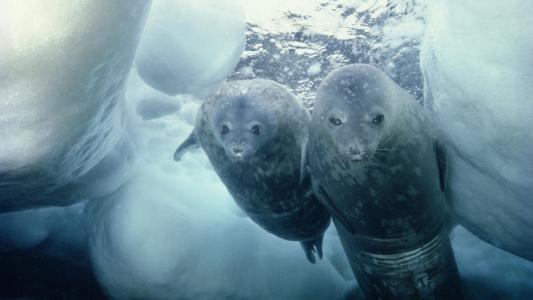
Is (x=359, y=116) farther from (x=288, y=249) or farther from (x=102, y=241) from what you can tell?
(x=102, y=241)

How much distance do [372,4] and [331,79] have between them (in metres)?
2.21

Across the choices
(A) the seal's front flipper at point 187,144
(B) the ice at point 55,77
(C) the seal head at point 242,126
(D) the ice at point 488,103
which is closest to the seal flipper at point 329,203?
(C) the seal head at point 242,126

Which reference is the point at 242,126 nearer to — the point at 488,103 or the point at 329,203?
the point at 329,203

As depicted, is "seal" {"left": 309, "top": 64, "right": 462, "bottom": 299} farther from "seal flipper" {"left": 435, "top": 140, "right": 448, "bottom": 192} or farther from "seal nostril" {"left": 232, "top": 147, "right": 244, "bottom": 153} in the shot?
"seal nostril" {"left": 232, "top": 147, "right": 244, "bottom": 153}

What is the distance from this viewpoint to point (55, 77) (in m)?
2.38

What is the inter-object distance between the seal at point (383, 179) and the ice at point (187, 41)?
1.66 metres

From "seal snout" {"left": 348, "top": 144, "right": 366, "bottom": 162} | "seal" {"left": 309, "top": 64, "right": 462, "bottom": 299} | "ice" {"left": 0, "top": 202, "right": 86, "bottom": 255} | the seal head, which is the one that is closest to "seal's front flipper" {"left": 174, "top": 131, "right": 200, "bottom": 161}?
the seal head

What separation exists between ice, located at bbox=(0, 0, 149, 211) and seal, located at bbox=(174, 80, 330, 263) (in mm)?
1039

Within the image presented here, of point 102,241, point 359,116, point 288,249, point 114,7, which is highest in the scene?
point 114,7

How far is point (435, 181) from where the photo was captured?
133 inches

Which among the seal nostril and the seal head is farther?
the seal head

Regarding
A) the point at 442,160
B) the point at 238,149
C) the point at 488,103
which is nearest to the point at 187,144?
the point at 238,149

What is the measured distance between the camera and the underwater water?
2420 millimetres

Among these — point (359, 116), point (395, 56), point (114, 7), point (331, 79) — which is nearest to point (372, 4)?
point (395, 56)
